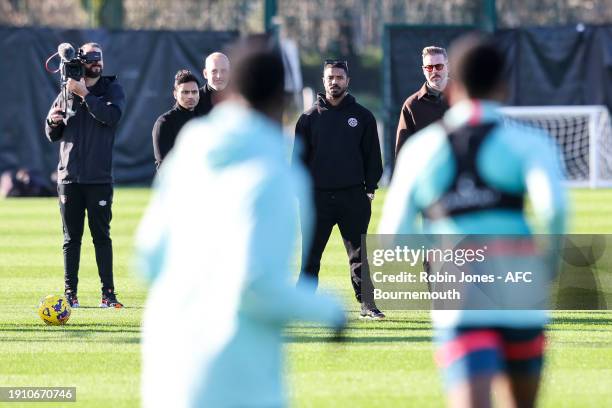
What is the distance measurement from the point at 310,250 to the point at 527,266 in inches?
227

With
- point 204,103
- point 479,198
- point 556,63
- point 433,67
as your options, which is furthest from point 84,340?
point 556,63

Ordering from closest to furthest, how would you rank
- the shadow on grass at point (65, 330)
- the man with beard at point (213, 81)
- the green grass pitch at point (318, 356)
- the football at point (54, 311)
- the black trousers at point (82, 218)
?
the green grass pitch at point (318, 356), the shadow on grass at point (65, 330), the man with beard at point (213, 81), the football at point (54, 311), the black trousers at point (82, 218)

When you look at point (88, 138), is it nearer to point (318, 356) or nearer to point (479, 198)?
point (318, 356)

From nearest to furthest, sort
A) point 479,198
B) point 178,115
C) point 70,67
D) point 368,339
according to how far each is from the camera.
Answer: point 479,198, point 368,339, point 178,115, point 70,67

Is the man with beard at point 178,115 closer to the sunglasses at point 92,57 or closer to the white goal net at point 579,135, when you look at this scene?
the sunglasses at point 92,57

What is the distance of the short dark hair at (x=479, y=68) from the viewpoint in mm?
5098

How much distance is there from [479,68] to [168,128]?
5934mm

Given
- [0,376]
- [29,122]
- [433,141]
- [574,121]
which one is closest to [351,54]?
[574,121]

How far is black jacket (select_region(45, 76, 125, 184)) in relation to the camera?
11.4 m

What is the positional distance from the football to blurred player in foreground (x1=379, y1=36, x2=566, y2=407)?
Answer: 6.06m

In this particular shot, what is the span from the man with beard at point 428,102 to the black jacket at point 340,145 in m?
0.27

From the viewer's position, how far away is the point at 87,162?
11.4m

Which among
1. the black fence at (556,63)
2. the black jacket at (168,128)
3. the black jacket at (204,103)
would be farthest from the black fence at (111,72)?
the black jacket at (168,128)

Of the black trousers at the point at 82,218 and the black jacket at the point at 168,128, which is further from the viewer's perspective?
the black trousers at the point at 82,218
